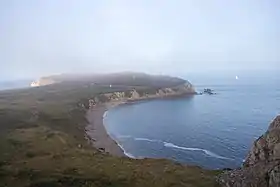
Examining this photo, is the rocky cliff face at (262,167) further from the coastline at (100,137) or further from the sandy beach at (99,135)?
the sandy beach at (99,135)

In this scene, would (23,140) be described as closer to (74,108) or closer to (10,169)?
(10,169)

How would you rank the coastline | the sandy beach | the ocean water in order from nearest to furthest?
the ocean water
the coastline
the sandy beach

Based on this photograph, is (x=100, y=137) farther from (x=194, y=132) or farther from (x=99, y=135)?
(x=194, y=132)

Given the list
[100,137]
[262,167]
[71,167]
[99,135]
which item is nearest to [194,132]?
[99,135]

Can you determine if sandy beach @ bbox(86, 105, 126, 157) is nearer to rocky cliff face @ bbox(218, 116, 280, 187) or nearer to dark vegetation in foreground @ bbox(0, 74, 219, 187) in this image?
dark vegetation in foreground @ bbox(0, 74, 219, 187)

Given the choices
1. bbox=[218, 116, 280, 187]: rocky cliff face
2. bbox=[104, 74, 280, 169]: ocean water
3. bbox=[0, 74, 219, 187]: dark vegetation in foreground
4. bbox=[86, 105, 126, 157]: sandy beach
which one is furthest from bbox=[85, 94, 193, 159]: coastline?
bbox=[218, 116, 280, 187]: rocky cliff face

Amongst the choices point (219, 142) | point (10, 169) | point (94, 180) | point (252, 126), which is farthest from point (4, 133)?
point (252, 126)
